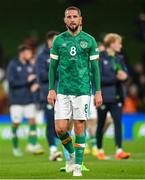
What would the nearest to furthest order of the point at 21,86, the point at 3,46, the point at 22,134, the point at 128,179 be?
the point at 128,179, the point at 21,86, the point at 22,134, the point at 3,46

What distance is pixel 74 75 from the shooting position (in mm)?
12992

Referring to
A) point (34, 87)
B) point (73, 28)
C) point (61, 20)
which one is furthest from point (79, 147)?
point (61, 20)

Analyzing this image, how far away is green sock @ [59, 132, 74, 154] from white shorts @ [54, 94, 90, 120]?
15.4 inches

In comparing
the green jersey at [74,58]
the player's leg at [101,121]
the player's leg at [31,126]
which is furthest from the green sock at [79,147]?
the player's leg at [31,126]

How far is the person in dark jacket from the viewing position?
17.3 m

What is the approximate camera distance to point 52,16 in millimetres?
32781

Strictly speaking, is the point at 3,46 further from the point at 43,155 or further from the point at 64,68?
the point at 64,68

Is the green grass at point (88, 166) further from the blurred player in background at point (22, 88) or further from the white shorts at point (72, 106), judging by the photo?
the blurred player in background at point (22, 88)

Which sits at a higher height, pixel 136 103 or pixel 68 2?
pixel 68 2

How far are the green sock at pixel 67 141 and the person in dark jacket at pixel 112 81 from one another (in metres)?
3.69

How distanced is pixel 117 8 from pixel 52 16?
95.4 inches

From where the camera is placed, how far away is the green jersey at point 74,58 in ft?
42.5

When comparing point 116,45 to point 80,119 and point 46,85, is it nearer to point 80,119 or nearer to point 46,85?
point 46,85

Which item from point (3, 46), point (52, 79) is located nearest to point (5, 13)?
point (3, 46)
